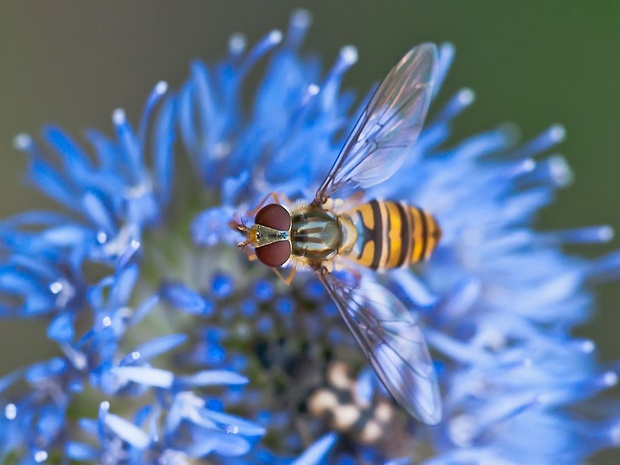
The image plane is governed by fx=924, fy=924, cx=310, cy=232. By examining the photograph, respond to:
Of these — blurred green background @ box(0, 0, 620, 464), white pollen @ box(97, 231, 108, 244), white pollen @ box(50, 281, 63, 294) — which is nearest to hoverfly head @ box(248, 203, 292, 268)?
white pollen @ box(97, 231, 108, 244)

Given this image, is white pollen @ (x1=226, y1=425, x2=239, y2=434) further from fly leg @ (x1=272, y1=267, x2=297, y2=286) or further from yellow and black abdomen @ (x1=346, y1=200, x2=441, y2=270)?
yellow and black abdomen @ (x1=346, y1=200, x2=441, y2=270)

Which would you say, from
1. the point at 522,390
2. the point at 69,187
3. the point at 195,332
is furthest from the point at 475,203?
the point at 69,187

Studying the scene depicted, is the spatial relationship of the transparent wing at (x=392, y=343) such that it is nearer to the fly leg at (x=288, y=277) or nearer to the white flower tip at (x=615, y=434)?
the fly leg at (x=288, y=277)

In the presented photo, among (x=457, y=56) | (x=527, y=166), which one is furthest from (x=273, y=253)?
(x=457, y=56)

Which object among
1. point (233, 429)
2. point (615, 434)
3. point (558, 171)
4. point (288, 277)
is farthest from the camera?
point (558, 171)

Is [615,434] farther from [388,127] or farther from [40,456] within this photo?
[40,456]

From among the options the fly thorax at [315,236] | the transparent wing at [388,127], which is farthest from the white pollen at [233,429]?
the transparent wing at [388,127]

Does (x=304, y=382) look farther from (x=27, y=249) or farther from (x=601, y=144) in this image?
(x=601, y=144)
